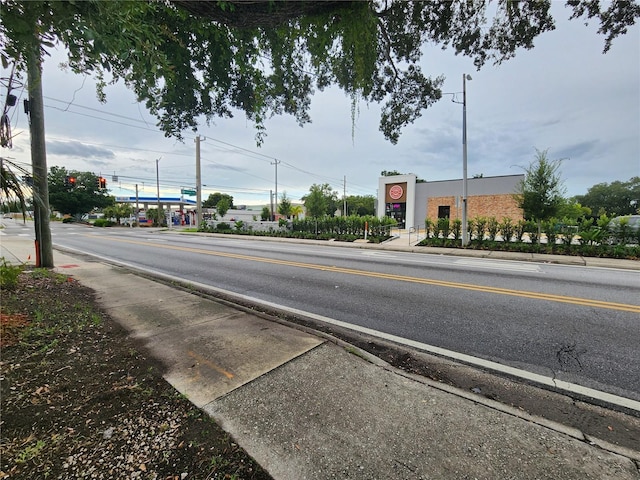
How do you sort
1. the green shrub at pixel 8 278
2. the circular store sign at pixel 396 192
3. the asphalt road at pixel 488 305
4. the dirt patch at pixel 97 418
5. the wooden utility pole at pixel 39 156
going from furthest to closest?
the circular store sign at pixel 396 192 < the wooden utility pole at pixel 39 156 < the green shrub at pixel 8 278 < the asphalt road at pixel 488 305 < the dirt patch at pixel 97 418

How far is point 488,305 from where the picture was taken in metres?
5.12

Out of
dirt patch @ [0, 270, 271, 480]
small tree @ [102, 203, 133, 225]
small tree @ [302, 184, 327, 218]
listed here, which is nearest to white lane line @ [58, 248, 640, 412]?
dirt patch @ [0, 270, 271, 480]

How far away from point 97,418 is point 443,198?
31.0 meters

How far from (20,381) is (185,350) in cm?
132

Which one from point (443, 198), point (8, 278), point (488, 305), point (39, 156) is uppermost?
point (443, 198)

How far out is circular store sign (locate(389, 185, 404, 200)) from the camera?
31.6 m

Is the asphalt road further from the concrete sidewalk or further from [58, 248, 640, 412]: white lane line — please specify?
the concrete sidewalk

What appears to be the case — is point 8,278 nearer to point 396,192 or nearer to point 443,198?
point 443,198

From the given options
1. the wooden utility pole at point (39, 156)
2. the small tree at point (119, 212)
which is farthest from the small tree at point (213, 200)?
the wooden utility pole at point (39, 156)

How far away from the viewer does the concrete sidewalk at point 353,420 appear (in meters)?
1.78

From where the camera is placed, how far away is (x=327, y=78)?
5051mm

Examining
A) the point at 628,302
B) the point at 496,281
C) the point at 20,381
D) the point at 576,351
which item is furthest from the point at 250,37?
the point at 628,302

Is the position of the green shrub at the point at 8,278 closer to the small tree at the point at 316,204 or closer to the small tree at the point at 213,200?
the small tree at the point at 316,204

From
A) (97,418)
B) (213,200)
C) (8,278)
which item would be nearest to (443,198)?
(8,278)
